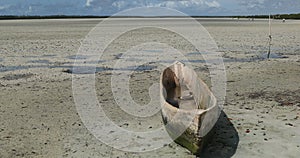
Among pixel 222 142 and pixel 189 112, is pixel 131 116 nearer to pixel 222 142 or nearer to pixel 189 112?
pixel 222 142

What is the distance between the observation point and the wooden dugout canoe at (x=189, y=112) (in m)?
5.18

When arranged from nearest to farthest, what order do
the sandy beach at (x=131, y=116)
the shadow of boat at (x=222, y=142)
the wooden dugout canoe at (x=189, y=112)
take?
the wooden dugout canoe at (x=189, y=112) → the shadow of boat at (x=222, y=142) → the sandy beach at (x=131, y=116)

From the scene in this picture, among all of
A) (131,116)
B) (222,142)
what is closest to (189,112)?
(222,142)

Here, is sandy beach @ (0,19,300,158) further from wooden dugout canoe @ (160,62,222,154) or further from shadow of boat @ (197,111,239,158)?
wooden dugout canoe @ (160,62,222,154)

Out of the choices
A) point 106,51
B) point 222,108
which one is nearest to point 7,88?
point 222,108

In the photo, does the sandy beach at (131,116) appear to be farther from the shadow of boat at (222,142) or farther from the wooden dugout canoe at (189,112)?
the wooden dugout canoe at (189,112)

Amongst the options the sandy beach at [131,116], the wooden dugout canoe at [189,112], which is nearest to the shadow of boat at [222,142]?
the sandy beach at [131,116]

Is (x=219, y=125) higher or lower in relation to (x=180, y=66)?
lower

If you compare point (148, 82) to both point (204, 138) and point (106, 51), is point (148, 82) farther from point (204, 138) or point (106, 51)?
point (106, 51)

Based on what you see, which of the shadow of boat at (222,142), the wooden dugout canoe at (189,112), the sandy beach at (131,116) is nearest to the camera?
the wooden dugout canoe at (189,112)

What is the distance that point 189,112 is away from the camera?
523 cm

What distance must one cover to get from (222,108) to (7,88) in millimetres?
5967

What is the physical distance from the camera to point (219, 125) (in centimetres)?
706

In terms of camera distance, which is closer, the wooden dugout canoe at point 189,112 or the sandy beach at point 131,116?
the wooden dugout canoe at point 189,112
